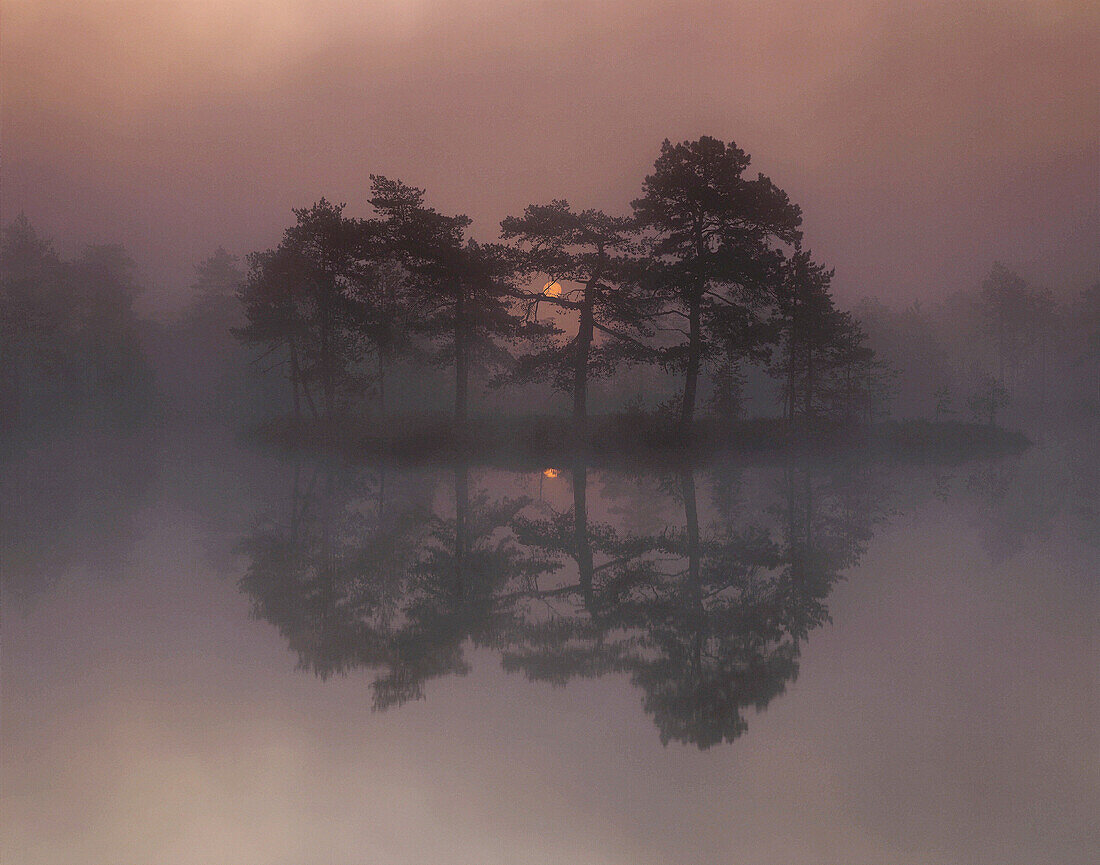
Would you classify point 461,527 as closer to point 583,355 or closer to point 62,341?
point 583,355

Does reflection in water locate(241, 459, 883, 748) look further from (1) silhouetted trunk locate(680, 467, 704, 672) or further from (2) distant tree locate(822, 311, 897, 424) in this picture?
(2) distant tree locate(822, 311, 897, 424)

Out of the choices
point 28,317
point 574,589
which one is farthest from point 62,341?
point 574,589

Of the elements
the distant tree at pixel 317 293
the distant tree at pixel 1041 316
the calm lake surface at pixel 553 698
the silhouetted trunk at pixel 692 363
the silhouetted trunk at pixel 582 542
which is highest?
the distant tree at pixel 1041 316

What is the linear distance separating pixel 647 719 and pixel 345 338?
40.6m

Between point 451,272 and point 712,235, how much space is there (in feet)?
36.5

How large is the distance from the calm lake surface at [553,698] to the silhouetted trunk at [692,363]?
19.8 m

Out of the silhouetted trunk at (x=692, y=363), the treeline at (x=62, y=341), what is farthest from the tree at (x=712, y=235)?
the treeline at (x=62, y=341)

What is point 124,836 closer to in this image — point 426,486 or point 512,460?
point 426,486

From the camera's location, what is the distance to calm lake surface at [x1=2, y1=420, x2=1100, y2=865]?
3.93 meters

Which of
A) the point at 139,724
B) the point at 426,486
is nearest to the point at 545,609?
the point at 139,724

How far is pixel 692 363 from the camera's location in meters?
33.2

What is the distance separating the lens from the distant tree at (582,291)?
33469 mm

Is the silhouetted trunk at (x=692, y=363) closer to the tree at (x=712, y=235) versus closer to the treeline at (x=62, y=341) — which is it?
the tree at (x=712, y=235)

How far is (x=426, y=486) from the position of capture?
67.9 feet
